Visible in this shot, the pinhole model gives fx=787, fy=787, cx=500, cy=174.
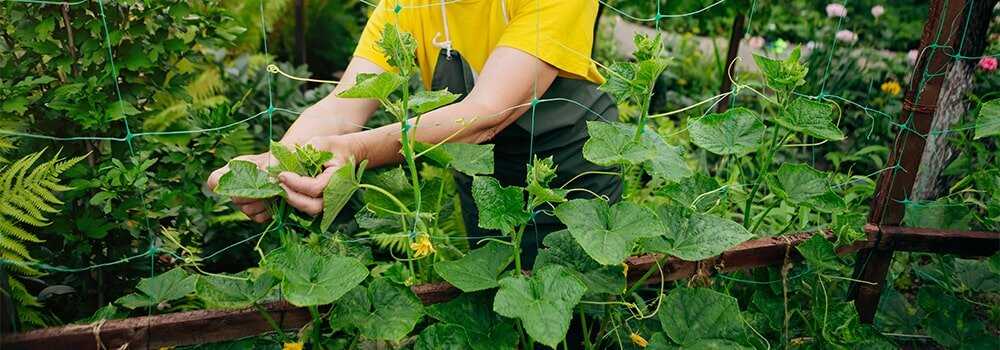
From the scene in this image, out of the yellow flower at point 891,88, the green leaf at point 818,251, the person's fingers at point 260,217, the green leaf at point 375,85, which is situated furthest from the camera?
the yellow flower at point 891,88

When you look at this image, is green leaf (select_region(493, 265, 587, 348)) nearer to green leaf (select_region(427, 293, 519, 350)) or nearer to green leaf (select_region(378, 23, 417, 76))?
green leaf (select_region(427, 293, 519, 350))

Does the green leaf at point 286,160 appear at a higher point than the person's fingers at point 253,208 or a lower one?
higher

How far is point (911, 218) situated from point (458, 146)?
3.74 feet

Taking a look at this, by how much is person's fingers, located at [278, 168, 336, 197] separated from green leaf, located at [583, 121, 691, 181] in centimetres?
43

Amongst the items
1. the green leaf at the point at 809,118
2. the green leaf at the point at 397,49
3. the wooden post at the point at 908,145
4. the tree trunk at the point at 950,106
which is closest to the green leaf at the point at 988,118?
the wooden post at the point at 908,145

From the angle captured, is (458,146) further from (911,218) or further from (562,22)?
(911,218)

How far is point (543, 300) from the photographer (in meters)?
1.20

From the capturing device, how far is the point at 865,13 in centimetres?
533

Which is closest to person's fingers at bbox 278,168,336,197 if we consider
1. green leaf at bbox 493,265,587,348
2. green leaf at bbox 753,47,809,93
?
green leaf at bbox 493,265,587,348

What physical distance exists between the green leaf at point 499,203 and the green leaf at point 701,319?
12.7 inches

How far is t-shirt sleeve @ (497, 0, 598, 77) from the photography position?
1574mm

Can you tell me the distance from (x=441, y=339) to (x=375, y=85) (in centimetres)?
43

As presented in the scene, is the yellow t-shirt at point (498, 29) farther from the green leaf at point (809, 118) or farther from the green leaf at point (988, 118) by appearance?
the green leaf at point (988, 118)

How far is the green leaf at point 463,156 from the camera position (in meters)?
1.28
